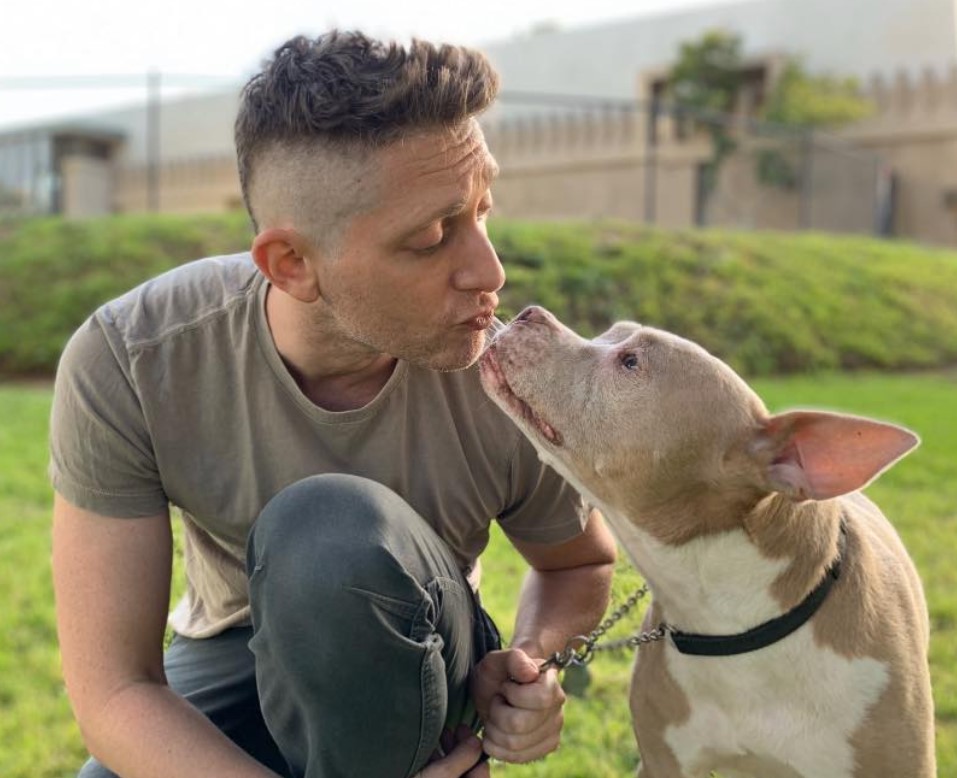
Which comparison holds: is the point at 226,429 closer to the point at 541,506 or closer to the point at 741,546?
the point at 541,506

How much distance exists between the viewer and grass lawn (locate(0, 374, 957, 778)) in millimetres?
2990

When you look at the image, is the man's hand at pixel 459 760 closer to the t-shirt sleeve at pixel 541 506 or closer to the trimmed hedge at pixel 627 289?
the t-shirt sleeve at pixel 541 506

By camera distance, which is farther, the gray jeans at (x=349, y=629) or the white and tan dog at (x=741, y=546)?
the white and tan dog at (x=741, y=546)

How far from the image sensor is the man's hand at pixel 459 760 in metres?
1.97

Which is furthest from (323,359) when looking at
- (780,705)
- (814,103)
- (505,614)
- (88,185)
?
(88,185)

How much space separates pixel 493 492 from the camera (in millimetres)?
2322

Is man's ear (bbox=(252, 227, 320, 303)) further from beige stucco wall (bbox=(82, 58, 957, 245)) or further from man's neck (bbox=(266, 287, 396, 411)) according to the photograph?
beige stucco wall (bbox=(82, 58, 957, 245))

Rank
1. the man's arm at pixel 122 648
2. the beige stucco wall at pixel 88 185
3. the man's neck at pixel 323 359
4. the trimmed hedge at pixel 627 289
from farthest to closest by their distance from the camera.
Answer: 1. the beige stucco wall at pixel 88 185
2. the trimmed hedge at pixel 627 289
3. the man's neck at pixel 323 359
4. the man's arm at pixel 122 648

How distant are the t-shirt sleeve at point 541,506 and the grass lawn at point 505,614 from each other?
0.45 meters

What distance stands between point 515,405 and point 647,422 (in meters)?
0.27

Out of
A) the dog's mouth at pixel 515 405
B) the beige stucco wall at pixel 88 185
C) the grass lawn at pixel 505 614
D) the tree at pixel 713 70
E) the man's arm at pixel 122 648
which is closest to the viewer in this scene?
the man's arm at pixel 122 648

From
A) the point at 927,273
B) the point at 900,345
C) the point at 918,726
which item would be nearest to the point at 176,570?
the point at 918,726

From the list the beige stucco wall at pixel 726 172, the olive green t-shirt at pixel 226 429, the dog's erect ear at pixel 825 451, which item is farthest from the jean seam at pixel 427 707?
the beige stucco wall at pixel 726 172

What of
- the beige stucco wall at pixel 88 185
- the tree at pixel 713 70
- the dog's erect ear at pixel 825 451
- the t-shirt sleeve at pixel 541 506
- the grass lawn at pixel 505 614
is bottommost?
the grass lawn at pixel 505 614
